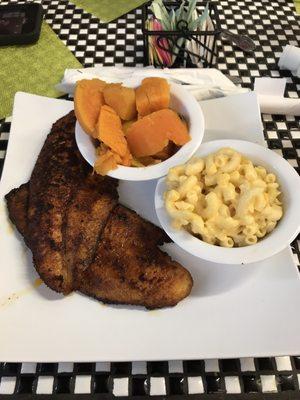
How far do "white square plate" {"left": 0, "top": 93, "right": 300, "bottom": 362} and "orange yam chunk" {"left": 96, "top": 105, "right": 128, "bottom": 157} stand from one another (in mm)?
355

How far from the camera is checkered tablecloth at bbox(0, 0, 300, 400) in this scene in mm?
1043

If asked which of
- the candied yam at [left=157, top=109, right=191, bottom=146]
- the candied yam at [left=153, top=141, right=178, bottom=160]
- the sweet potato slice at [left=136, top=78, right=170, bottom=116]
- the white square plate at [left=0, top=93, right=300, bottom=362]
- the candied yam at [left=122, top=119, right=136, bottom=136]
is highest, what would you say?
the sweet potato slice at [left=136, top=78, right=170, bottom=116]

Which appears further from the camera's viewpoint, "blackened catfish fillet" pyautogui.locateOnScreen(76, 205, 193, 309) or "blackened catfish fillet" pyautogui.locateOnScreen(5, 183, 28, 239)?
"blackened catfish fillet" pyautogui.locateOnScreen(5, 183, 28, 239)

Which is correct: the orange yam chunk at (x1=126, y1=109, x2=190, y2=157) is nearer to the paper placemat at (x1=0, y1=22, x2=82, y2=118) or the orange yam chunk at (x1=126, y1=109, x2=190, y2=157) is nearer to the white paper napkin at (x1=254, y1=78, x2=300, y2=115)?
the white paper napkin at (x1=254, y1=78, x2=300, y2=115)

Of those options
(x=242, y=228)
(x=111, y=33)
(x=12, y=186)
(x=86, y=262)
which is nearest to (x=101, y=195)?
(x=86, y=262)

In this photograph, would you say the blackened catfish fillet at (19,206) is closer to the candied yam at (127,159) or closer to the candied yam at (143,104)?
the candied yam at (127,159)

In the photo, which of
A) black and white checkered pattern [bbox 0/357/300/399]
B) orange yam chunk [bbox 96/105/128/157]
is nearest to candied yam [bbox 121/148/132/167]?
orange yam chunk [bbox 96/105/128/157]

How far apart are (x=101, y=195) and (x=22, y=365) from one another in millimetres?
542

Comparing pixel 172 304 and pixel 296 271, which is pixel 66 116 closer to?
pixel 172 304

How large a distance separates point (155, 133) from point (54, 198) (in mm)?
373

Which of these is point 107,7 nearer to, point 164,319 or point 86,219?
point 86,219

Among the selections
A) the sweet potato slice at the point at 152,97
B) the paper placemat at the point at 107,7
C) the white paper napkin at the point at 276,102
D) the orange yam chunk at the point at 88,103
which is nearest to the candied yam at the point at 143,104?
the sweet potato slice at the point at 152,97

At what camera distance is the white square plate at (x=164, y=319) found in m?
1.01

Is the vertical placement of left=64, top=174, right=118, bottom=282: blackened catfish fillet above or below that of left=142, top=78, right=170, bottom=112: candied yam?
below
